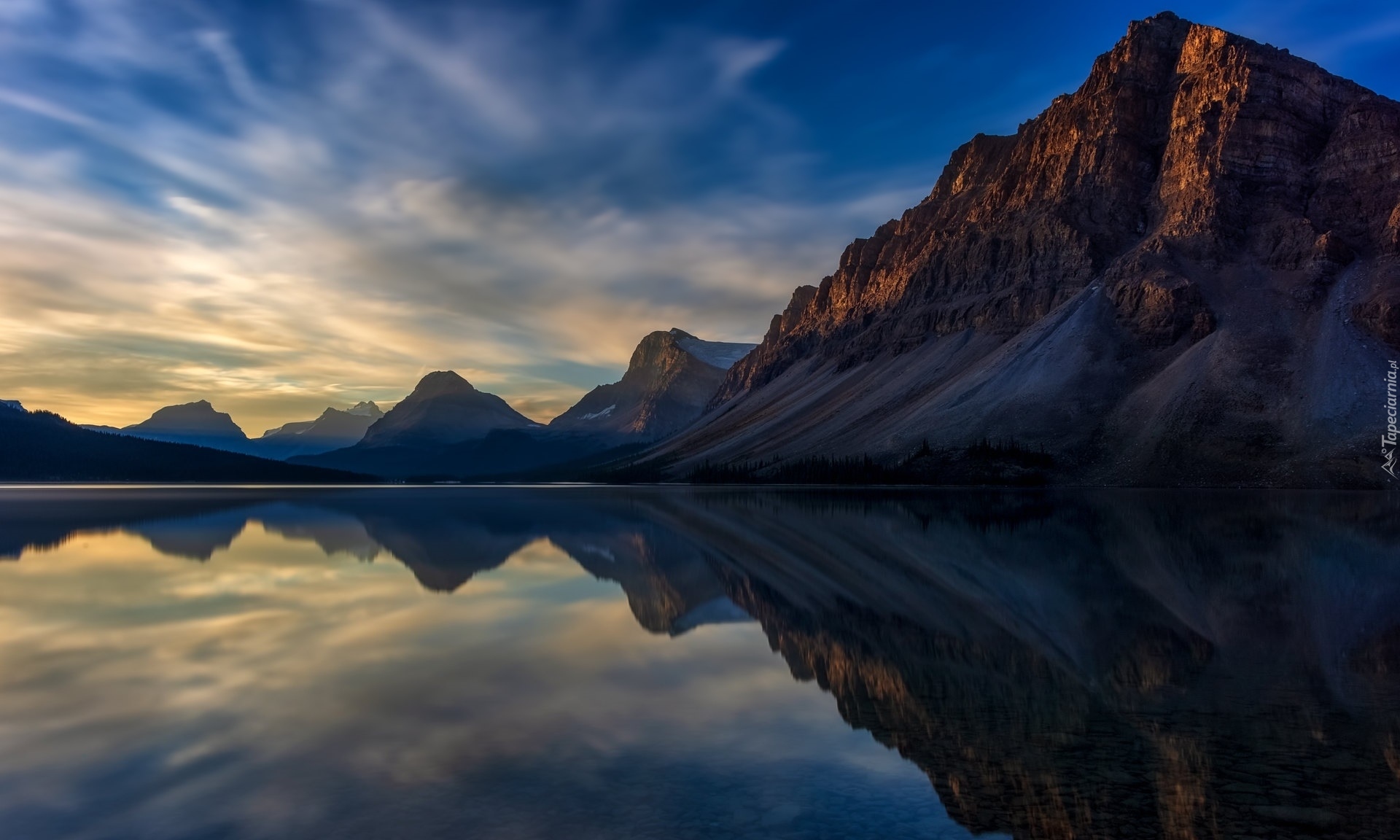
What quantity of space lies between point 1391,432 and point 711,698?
134 m

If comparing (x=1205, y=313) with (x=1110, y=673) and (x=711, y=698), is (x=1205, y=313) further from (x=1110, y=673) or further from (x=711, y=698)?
(x=711, y=698)

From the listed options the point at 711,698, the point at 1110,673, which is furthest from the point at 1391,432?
the point at 711,698

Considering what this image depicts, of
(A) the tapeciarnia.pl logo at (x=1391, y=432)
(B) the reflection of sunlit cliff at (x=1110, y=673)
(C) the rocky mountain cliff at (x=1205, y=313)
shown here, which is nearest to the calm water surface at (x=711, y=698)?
(B) the reflection of sunlit cliff at (x=1110, y=673)

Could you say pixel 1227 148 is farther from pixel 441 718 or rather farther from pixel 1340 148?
pixel 441 718

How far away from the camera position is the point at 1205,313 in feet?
490

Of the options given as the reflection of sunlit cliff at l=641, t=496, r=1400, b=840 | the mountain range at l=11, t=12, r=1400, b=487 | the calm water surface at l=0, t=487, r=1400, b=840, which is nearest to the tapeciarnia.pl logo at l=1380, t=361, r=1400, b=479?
the mountain range at l=11, t=12, r=1400, b=487

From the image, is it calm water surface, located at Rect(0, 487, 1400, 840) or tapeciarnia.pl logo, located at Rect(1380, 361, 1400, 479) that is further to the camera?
tapeciarnia.pl logo, located at Rect(1380, 361, 1400, 479)

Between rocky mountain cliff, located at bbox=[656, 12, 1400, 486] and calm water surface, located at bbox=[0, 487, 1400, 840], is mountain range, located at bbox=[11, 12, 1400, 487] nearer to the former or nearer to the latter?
rocky mountain cliff, located at bbox=[656, 12, 1400, 486]

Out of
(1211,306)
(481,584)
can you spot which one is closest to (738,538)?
(481,584)

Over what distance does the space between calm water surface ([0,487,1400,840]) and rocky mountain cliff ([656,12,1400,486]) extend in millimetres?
101811

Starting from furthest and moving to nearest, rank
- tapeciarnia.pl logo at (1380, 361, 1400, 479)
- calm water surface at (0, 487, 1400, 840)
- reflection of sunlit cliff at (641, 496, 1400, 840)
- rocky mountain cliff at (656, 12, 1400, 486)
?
rocky mountain cliff at (656, 12, 1400, 486) < tapeciarnia.pl logo at (1380, 361, 1400, 479) < reflection of sunlit cliff at (641, 496, 1400, 840) < calm water surface at (0, 487, 1400, 840)

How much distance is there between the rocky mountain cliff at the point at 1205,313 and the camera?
124 m

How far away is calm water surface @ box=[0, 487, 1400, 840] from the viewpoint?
30.8ft

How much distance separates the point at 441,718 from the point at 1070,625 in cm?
1408
